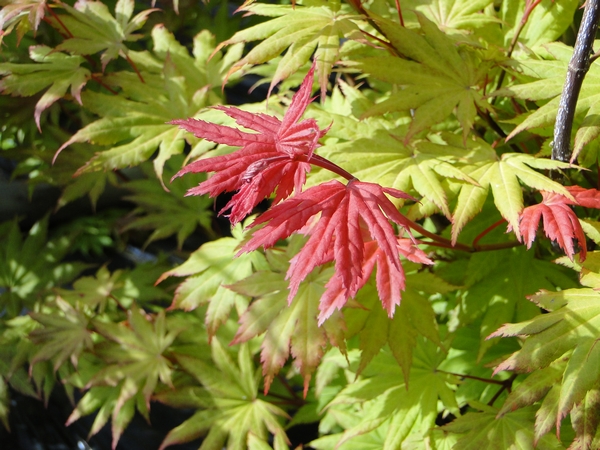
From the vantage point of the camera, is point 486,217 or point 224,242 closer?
point 486,217

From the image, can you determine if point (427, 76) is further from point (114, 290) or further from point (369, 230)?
point (114, 290)

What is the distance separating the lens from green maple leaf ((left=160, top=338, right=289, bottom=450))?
1379 mm

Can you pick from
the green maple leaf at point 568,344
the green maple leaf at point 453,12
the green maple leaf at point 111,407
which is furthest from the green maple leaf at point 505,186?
the green maple leaf at point 111,407

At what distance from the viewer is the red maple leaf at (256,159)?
0.69 metres

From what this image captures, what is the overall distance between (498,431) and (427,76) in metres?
0.69

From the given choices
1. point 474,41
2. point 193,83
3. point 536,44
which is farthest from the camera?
point 193,83

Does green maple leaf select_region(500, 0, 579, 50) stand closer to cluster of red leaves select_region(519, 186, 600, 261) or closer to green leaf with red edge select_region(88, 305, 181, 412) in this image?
cluster of red leaves select_region(519, 186, 600, 261)

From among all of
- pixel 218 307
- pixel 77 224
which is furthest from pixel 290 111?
pixel 77 224

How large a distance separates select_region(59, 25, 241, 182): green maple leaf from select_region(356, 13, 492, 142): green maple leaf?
0.46 meters

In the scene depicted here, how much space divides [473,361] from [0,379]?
1.62 m

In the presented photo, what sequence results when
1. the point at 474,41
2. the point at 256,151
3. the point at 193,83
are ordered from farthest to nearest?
the point at 193,83 → the point at 474,41 → the point at 256,151

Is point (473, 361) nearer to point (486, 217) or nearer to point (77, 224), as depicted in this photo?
point (486, 217)

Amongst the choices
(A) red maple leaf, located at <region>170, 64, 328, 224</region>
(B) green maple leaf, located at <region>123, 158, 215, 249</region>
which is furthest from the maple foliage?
(B) green maple leaf, located at <region>123, 158, 215, 249</region>

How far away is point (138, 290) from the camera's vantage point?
2.00m
